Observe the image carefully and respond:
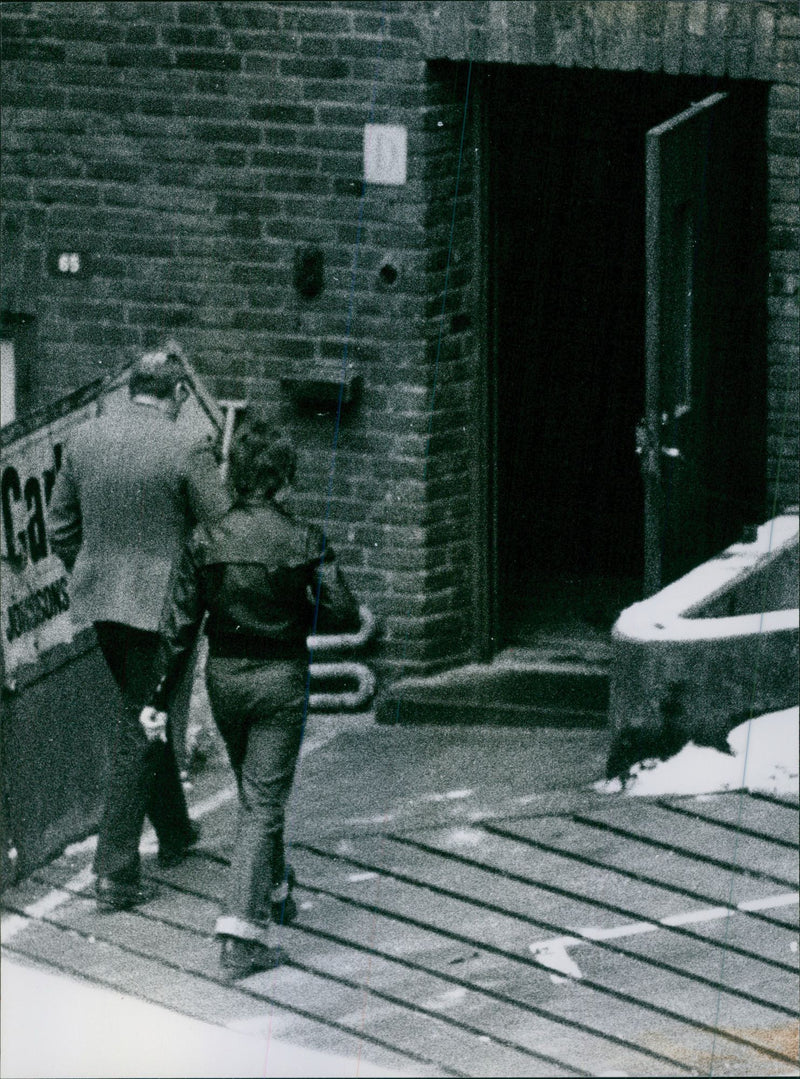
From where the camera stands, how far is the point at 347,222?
10.8 meters

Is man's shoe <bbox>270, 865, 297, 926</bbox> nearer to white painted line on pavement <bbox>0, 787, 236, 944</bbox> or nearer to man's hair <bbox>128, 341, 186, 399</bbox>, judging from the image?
white painted line on pavement <bbox>0, 787, 236, 944</bbox>

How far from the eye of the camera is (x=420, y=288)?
10773 mm

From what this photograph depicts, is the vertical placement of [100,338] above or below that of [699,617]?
above

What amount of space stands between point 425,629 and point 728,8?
2869mm

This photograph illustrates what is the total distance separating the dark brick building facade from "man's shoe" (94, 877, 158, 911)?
2500 millimetres

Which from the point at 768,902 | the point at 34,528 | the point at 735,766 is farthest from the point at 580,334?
the point at 768,902

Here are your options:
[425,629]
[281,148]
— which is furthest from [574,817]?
[281,148]

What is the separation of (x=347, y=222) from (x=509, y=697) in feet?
6.96

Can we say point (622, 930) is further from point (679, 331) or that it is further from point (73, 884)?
point (679, 331)

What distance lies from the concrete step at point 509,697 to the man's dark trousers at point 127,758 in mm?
2210

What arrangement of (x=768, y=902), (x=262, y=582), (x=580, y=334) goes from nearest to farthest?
(x=262, y=582) → (x=768, y=902) → (x=580, y=334)

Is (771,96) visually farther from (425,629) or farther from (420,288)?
(425,629)

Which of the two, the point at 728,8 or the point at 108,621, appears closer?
the point at 108,621

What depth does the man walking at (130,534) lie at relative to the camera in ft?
28.7
